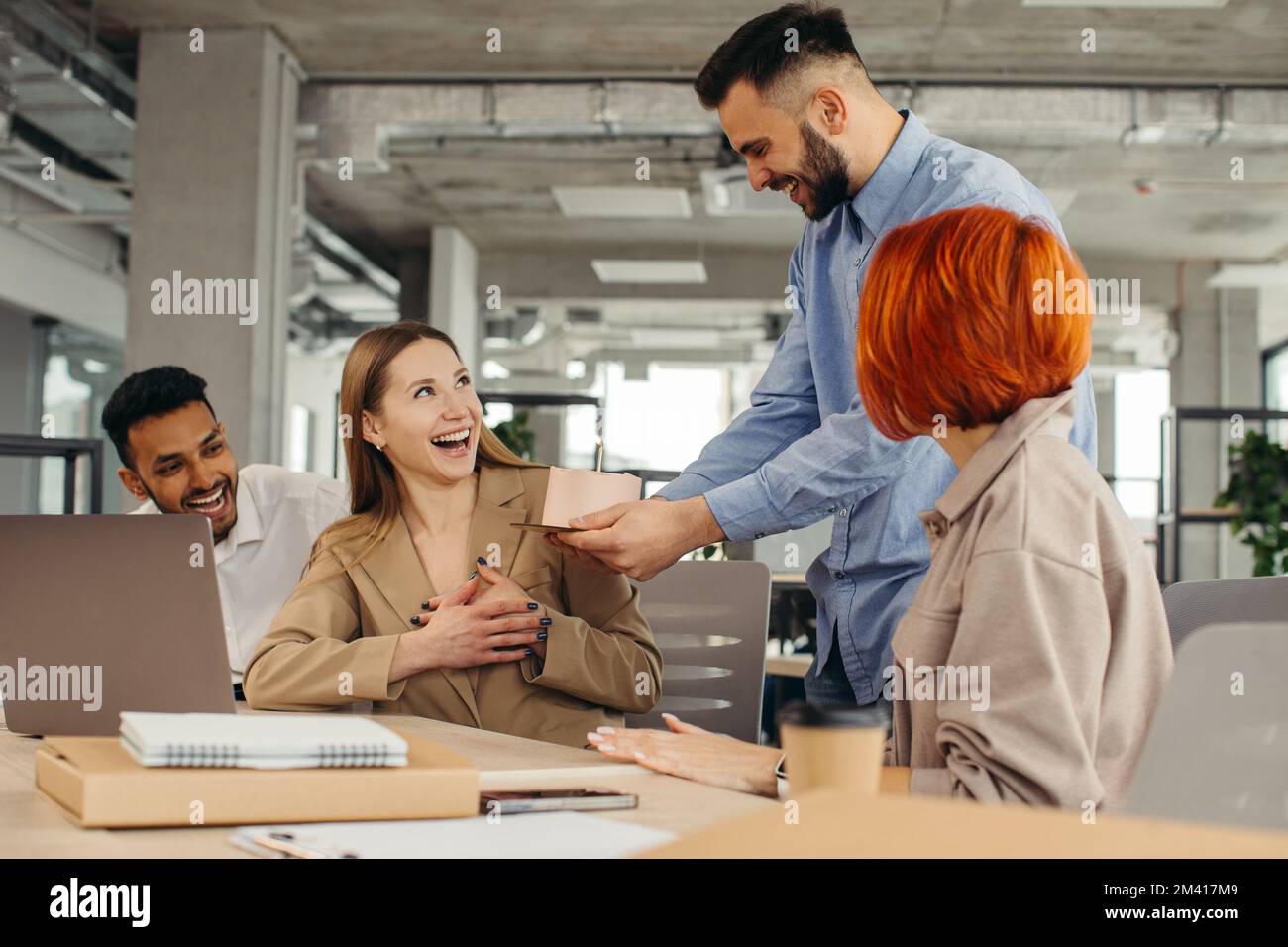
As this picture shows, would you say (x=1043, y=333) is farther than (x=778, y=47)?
No

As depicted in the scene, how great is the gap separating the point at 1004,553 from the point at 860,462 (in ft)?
2.65

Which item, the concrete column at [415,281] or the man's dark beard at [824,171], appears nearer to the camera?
the man's dark beard at [824,171]

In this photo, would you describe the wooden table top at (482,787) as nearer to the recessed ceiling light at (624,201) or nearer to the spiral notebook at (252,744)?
the spiral notebook at (252,744)

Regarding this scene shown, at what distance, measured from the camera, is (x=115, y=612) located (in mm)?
1501

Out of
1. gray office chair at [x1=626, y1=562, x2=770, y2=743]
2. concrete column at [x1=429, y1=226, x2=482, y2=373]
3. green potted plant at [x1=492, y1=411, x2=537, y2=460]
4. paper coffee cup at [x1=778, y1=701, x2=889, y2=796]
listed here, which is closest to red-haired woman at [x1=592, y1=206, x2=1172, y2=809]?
paper coffee cup at [x1=778, y1=701, x2=889, y2=796]

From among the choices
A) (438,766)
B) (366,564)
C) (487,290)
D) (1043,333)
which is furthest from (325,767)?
(487,290)

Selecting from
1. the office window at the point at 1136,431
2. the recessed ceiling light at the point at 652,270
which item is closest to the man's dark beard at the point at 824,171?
the recessed ceiling light at the point at 652,270

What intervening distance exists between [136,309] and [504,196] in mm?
3988

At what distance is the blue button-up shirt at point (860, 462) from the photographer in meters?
1.94

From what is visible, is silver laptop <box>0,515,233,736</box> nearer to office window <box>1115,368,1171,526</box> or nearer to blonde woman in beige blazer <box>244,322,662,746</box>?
blonde woman in beige blazer <box>244,322,662,746</box>

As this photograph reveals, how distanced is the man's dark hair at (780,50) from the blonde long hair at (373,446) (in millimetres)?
708

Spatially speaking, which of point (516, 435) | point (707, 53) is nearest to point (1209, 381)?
point (516, 435)
